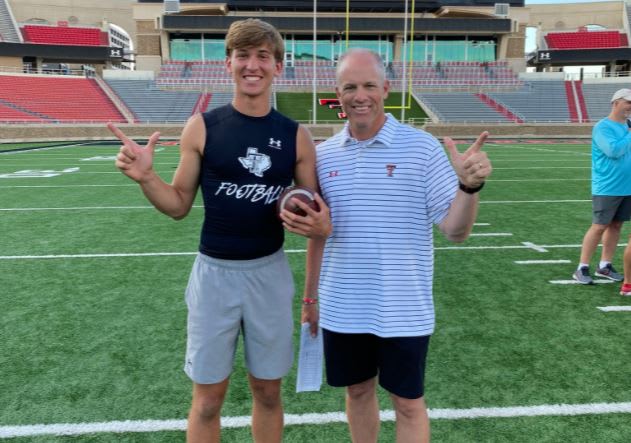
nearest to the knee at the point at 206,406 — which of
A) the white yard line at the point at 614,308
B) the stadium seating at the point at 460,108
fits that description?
the white yard line at the point at 614,308

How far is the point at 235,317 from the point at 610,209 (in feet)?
13.6

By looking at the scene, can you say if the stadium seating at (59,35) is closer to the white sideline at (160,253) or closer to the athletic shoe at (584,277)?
the white sideline at (160,253)

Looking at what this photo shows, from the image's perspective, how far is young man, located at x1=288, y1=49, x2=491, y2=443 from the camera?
201 centimetres

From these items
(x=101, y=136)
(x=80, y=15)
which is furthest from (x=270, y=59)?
(x=80, y=15)

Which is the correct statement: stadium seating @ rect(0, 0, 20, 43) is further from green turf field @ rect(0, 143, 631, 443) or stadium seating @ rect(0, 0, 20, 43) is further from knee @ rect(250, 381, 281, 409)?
knee @ rect(250, 381, 281, 409)

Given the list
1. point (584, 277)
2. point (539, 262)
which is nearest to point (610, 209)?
point (584, 277)

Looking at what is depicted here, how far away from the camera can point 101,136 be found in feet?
88.0

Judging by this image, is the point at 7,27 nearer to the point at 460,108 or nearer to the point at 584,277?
the point at 460,108

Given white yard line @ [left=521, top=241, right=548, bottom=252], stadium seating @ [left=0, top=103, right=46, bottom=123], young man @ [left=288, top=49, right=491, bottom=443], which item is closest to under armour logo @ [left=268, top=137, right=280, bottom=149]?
young man @ [left=288, top=49, right=491, bottom=443]

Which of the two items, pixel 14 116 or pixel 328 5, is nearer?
pixel 14 116

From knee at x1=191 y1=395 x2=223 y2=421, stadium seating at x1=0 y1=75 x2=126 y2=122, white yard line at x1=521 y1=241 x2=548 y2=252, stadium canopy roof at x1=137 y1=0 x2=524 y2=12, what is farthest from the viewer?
stadium canopy roof at x1=137 y1=0 x2=524 y2=12

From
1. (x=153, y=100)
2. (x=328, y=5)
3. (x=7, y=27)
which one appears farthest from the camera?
(x=7, y=27)

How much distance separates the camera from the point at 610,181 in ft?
15.3

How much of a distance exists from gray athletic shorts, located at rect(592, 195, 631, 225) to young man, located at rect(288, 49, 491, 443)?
3.48 metres
